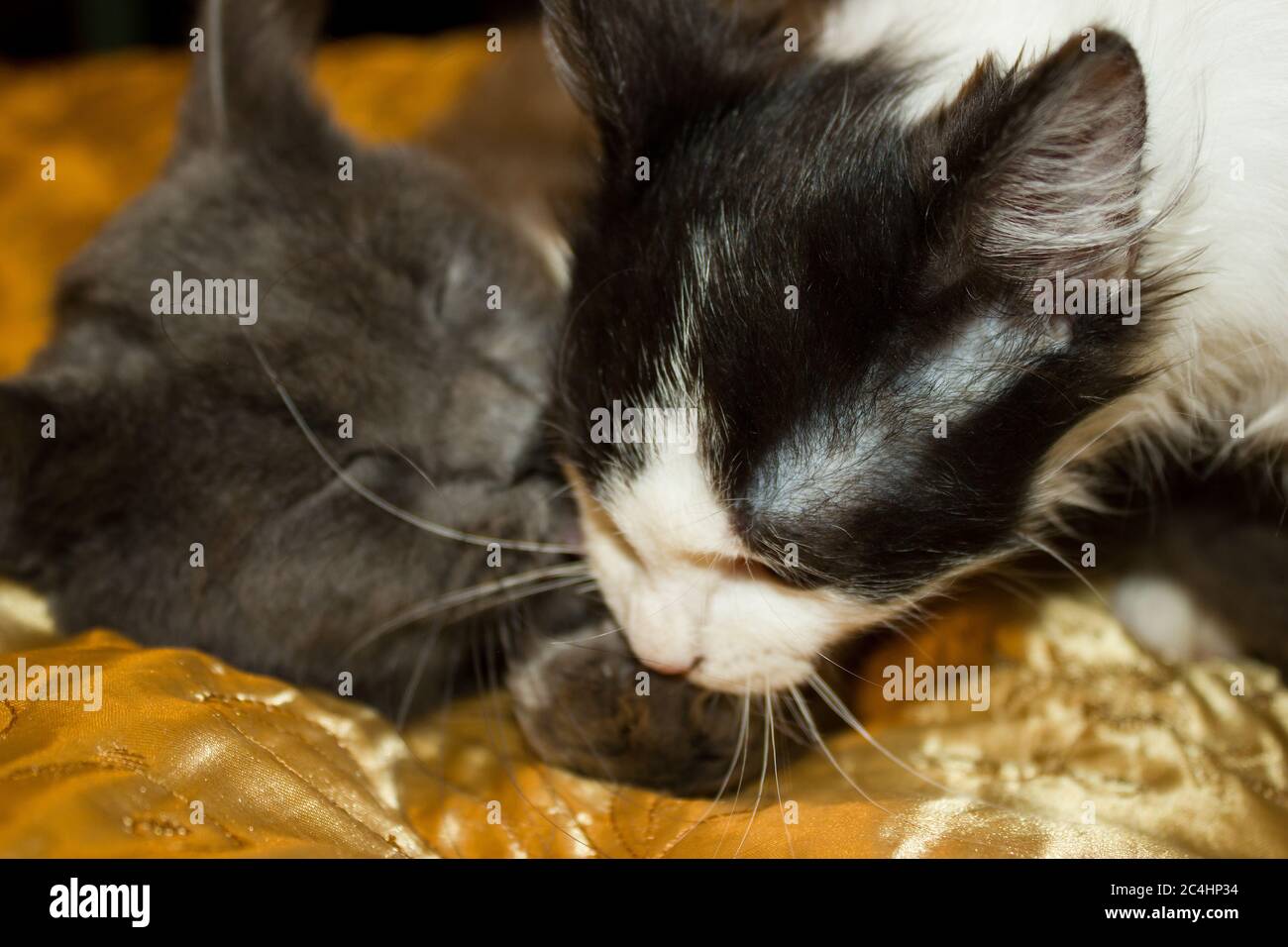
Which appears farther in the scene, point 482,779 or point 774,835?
point 482,779

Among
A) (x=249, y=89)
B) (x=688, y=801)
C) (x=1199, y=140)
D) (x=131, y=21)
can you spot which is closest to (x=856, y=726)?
(x=688, y=801)

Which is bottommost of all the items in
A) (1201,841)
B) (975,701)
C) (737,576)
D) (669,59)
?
(1201,841)

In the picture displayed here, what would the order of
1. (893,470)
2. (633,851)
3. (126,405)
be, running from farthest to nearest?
(126,405) < (633,851) < (893,470)

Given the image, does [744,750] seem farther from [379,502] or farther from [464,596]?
[379,502]

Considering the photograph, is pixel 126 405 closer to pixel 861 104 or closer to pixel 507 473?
pixel 507 473

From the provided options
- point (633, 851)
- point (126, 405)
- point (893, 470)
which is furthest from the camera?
point (126, 405)

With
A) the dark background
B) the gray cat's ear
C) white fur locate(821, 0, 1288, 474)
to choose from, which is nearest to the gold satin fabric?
white fur locate(821, 0, 1288, 474)

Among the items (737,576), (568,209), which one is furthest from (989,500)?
(568,209)
